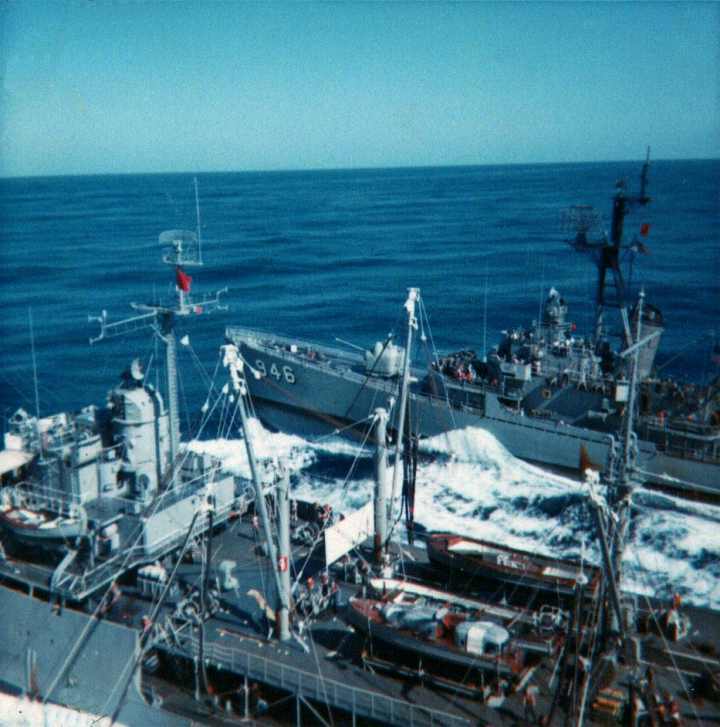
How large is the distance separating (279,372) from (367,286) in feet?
94.3

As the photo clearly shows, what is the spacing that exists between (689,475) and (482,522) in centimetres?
1025

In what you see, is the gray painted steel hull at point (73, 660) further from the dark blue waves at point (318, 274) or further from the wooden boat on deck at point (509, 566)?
the dark blue waves at point (318, 274)

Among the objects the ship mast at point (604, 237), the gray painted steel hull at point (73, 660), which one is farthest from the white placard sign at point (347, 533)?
the ship mast at point (604, 237)

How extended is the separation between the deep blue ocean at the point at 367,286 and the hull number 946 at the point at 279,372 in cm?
390

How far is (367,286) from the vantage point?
71.4 metres

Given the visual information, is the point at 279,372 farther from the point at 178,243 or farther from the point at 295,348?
the point at 178,243

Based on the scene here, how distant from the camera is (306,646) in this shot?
18344mm

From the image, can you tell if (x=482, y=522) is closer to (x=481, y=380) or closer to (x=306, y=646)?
(x=481, y=380)

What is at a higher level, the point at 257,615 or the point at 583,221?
the point at 583,221

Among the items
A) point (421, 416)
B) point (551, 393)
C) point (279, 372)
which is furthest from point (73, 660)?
point (551, 393)

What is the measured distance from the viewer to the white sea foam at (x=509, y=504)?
29.3 meters

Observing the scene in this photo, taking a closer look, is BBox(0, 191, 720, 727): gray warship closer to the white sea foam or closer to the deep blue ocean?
the white sea foam

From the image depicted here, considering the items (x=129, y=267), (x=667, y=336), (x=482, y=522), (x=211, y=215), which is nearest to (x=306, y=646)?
(x=482, y=522)

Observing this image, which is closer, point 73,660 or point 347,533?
point 73,660
